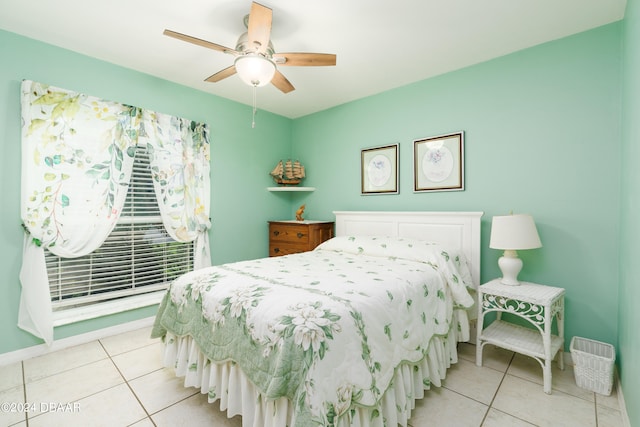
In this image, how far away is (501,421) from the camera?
1.57m

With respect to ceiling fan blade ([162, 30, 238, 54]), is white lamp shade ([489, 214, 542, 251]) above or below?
below

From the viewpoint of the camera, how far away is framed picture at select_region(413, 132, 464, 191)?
2.70 metres

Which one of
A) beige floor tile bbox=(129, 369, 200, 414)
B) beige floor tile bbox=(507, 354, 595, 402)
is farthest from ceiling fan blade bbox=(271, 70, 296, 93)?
beige floor tile bbox=(507, 354, 595, 402)

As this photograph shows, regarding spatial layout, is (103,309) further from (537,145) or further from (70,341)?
(537,145)

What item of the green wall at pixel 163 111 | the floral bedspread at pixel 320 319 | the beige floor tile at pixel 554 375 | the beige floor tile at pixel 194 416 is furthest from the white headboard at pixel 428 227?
the beige floor tile at pixel 194 416

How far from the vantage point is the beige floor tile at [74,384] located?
1778 millimetres

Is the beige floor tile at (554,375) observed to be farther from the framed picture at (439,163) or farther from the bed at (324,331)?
the framed picture at (439,163)

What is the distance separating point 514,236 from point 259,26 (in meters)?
2.20

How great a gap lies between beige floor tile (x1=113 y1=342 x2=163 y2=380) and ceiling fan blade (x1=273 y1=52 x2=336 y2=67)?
7.77 feet

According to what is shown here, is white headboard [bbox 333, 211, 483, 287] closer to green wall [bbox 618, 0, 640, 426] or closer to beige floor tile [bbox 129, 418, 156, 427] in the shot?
green wall [bbox 618, 0, 640, 426]

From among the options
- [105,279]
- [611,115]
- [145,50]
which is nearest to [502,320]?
[611,115]

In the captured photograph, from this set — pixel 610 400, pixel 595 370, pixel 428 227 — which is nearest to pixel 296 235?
pixel 428 227

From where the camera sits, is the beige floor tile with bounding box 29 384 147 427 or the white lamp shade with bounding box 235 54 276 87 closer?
the beige floor tile with bounding box 29 384 147 427

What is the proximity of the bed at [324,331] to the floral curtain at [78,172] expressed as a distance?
1139mm
